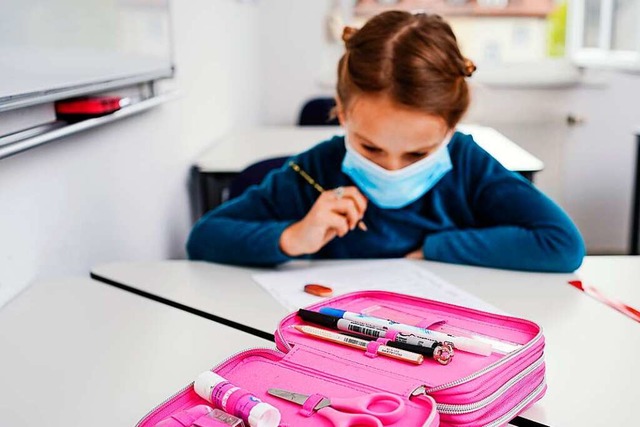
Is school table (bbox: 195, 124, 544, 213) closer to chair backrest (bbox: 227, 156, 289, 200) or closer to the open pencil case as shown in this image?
chair backrest (bbox: 227, 156, 289, 200)

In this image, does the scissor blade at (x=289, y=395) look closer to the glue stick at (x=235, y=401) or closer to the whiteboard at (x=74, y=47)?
the glue stick at (x=235, y=401)

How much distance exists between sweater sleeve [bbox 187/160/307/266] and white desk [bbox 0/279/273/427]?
0.22 metres

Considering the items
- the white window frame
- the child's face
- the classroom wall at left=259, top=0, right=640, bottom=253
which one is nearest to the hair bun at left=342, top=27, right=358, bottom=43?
the child's face

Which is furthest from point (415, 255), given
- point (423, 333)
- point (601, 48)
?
point (601, 48)

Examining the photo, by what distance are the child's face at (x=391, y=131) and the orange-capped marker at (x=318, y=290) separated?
0.28m

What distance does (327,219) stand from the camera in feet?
3.64

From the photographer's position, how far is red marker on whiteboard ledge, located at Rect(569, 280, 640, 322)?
0.91 metres

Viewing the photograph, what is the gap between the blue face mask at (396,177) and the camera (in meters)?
1.19

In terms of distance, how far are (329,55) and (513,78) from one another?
1.00 meters

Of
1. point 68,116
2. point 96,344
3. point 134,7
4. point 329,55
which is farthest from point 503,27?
point 96,344

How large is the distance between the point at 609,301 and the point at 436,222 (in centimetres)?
40

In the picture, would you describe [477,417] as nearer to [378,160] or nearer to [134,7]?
[378,160]

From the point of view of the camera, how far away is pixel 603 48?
3549mm

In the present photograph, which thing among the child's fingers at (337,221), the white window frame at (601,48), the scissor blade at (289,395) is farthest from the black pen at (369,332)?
the white window frame at (601,48)
